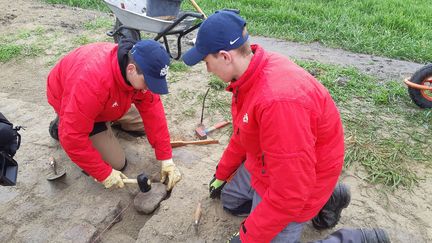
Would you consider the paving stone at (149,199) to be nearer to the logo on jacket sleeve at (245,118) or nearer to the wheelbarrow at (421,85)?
the logo on jacket sleeve at (245,118)

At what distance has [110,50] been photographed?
2.72 m

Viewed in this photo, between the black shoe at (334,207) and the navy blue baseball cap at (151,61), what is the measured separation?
132 centimetres

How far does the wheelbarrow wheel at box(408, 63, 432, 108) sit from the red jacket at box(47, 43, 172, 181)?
2682 mm

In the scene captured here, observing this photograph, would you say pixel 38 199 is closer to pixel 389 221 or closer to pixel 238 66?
pixel 238 66

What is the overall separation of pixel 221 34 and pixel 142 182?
57.3 inches

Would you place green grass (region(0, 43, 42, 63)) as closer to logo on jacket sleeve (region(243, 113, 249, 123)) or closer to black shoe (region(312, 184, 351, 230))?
logo on jacket sleeve (region(243, 113, 249, 123))

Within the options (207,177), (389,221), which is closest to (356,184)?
(389,221)

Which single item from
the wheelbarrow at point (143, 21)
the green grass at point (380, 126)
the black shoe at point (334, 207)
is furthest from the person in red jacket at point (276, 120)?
the wheelbarrow at point (143, 21)

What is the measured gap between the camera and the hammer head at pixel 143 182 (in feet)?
9.07

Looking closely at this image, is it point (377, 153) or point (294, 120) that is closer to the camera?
point (294, 120)

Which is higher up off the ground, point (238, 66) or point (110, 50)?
point (238, 66)

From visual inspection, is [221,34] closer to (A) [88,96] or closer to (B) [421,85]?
(A) [88,96]

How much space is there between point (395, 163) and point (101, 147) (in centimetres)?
Answer: 243

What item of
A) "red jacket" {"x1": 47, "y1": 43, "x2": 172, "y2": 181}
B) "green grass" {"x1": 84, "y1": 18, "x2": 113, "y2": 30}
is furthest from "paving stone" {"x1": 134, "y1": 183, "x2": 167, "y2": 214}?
"green grass" {"x1": 84, "y1": 18, "x2": 113, "y2": 30}
